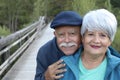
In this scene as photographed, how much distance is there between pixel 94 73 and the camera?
2.75 metres

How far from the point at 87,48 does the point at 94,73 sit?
0.50ft

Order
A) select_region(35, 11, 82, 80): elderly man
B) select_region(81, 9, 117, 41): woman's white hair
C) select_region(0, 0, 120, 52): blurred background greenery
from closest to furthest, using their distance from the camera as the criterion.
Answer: select_region(81, 9, 117, 41): woman's white hair, select_region(35, 11, 82, 80): elderly man, select_region(0, 0, 120, 52): blurred background greenery

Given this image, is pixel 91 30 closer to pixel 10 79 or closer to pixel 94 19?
pixel 94 19

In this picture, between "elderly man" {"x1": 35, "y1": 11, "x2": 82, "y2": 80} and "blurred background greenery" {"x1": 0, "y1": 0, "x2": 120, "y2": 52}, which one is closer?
Answer: "elderly man" {"x1": 35, "y1": 11, "x2": 82, "y2": 80}

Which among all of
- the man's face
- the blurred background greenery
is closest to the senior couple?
the man's face

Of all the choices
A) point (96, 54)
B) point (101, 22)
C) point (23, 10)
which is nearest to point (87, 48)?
point (96, 54)

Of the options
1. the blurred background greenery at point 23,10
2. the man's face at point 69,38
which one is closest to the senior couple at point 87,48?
the man's face at point 69,38

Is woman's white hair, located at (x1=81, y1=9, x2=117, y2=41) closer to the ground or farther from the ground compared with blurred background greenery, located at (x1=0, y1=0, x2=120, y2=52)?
farther from the ground

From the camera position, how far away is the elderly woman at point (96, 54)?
8.87 feet

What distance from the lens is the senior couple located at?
8.90 ft

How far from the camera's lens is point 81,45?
9.57 feet

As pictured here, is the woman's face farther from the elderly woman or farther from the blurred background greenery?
the blurred background greenery

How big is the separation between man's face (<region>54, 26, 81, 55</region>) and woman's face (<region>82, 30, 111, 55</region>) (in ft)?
0.55

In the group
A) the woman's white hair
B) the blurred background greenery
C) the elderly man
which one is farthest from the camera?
the blurred background greenery
